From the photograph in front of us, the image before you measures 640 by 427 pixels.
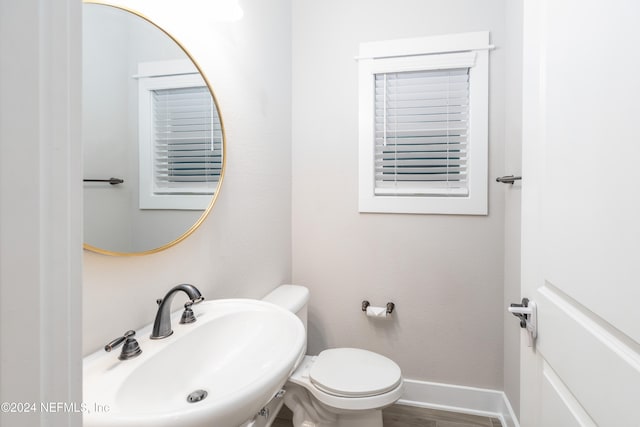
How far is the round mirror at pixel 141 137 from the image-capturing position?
2.56 feet

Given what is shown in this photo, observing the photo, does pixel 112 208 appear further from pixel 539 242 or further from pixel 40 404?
pixel 539 242

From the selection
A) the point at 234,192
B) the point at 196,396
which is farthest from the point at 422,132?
the point at 196,396

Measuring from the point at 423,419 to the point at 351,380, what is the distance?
662 mm

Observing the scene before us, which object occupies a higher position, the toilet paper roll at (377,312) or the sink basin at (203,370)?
the sink basin at (203,370)

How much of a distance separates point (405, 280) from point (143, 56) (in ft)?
5.29

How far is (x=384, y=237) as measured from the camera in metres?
1.93

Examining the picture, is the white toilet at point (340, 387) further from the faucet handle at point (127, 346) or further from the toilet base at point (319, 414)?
the faucet handle at point (127, 346)

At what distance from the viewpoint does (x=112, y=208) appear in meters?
0.83

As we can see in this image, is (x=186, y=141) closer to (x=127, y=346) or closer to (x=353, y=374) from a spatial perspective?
(x=127, y=346)

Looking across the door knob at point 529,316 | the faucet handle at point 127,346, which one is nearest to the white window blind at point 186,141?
the faucet handle at point 127,346

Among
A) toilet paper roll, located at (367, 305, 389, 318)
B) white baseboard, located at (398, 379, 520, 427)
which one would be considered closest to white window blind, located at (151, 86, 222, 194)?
toilet paper roll, located at (367, 305, 389, 318)

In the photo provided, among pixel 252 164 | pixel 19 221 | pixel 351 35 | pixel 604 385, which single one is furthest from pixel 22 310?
pixel 351 35

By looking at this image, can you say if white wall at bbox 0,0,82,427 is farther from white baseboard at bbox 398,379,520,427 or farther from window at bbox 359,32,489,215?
white baseboard at bbox 398,379,520,427

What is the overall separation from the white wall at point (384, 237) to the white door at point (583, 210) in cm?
104
